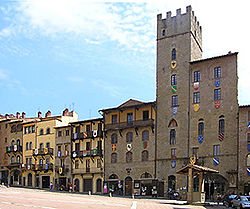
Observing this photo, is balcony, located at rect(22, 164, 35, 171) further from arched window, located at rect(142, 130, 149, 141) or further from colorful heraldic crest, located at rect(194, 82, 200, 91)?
colorful heraldic crest, located at rect(194, 82, 200, 91)

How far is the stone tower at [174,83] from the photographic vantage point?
61281mm

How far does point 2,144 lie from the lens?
8644cm

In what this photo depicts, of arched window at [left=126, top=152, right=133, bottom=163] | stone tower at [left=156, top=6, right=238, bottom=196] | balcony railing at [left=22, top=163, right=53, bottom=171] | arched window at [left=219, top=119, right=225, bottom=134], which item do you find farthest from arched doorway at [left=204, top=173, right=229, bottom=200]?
balcony railing at [left=22, top=163, right=53, bottom=171]

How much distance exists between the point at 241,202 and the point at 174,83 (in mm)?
26263

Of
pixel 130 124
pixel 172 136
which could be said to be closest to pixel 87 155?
pixel 130 124

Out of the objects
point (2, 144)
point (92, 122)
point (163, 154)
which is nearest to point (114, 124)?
point (92, 122)

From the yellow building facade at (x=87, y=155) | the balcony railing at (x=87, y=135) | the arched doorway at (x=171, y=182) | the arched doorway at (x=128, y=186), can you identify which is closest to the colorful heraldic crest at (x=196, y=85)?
the arched doorway at (x=171, y=182)

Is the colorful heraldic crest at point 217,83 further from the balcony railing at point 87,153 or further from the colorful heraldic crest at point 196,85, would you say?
the balcony railing at point 87,153

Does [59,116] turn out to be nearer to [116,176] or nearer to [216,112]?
[116,176]

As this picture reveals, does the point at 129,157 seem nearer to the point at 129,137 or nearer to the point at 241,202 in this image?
the point at 129,137

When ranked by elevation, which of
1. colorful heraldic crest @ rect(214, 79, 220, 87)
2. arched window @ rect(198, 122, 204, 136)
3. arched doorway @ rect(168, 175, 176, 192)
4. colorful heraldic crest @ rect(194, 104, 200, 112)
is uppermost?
colorful heraldic crest @ rect(214, 79, 220, 87)

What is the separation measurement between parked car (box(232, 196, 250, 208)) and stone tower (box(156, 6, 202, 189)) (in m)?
18.1

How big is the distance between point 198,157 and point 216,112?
655 cm

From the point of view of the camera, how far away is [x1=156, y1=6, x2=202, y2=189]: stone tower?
61281 mm
